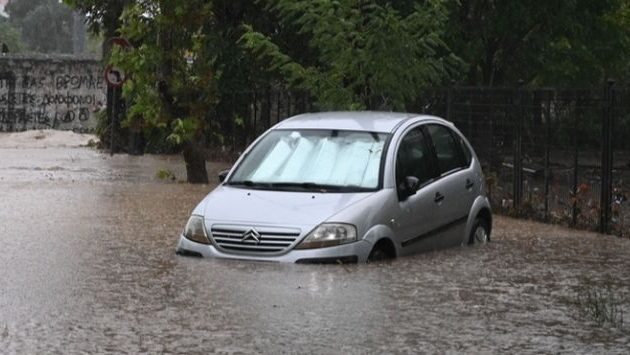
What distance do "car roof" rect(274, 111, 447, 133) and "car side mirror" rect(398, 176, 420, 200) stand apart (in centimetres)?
79

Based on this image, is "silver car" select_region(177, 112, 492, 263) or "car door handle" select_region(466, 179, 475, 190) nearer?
"silver car" select_region(177, 112, 492, 263)

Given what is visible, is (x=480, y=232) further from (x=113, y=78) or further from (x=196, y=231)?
(x=113, y=78)

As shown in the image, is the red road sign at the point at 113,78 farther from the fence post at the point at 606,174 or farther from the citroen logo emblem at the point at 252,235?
the citroen logo emblem at the point at 252,235

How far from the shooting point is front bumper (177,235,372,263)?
12.4 metres

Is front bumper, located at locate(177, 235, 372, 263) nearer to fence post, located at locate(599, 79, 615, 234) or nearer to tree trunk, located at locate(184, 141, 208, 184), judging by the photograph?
fence post, located at locate(599, 79, 615, 234)

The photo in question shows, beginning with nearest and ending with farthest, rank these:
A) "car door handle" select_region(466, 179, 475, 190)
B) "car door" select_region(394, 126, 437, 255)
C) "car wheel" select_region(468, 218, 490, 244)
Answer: "car door" select_region(394, 126, 437, 255), "car door handle" select_region(466, 179, 475, 190), "car wheel" select_region(468, 218, 490, 244)

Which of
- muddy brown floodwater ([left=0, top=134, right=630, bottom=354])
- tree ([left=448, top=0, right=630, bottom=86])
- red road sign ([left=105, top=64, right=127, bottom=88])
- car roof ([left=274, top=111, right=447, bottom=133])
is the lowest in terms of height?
muddy brown floodwater ([left=0, top=134, right=630, bottom=354])

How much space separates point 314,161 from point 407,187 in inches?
38.0

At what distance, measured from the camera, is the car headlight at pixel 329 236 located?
40.9ft

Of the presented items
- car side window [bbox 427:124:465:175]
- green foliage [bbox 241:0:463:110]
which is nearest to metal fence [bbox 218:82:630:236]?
green foliage [bbox 241:0:463:110]

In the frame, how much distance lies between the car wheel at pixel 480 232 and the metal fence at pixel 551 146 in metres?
3.21

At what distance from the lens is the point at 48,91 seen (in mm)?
55344

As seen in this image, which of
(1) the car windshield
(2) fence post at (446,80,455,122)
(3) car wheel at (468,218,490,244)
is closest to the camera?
(1) the car windshield

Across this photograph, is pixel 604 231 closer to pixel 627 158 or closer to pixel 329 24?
pixel 627 158
